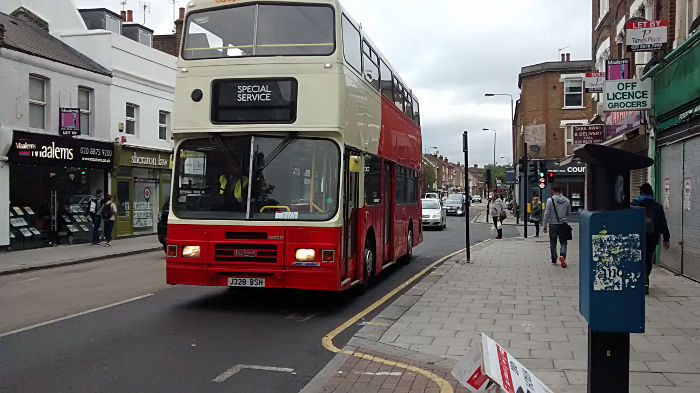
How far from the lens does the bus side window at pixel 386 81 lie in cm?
1146

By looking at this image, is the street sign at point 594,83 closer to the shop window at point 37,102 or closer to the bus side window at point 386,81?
the bus side window at point 386,81

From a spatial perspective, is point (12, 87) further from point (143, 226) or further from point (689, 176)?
point (689, 176)

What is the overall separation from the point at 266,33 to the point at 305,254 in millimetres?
3089

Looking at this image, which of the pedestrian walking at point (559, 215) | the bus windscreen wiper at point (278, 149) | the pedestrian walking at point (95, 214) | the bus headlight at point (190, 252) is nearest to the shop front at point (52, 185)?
the pedestrian walking at point (95, 214)

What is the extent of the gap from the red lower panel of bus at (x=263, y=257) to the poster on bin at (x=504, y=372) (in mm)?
4517

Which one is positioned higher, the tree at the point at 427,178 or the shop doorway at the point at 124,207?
the tree at the point at 427,178

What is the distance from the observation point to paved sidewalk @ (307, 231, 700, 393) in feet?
16.8

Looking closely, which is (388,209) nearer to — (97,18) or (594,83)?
(594,83)

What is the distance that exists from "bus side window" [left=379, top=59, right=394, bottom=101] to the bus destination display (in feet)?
11.9

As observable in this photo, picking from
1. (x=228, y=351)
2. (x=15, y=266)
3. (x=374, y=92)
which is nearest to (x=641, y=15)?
(x=374, y=92)

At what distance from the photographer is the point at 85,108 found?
20.2 metres

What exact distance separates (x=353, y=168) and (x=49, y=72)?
14217 mm

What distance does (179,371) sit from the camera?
Result: 17.8ft

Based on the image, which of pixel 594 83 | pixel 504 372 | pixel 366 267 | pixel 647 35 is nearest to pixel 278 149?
pixel 366 267
